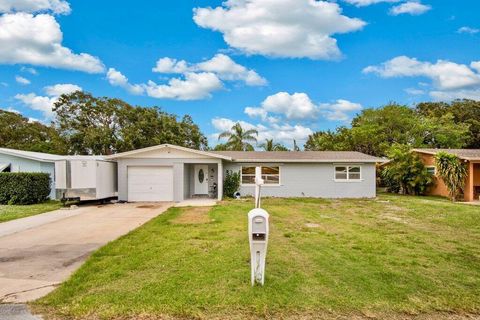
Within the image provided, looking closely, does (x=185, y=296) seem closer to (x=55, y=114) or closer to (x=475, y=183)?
(x=475, y=183)

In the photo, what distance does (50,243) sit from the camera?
26.7 ft

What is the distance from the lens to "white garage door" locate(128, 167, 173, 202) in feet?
59.5

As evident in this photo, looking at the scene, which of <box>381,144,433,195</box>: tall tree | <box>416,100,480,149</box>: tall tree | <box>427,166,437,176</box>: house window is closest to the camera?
<box>381,144,433,195</box>: tall tree

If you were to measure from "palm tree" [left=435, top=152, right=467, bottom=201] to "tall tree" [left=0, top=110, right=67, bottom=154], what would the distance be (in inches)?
1194

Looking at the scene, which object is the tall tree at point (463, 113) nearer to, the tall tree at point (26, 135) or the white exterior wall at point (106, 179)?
the white exterior wall at point (106, 179)

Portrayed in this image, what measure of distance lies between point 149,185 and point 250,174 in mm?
5548

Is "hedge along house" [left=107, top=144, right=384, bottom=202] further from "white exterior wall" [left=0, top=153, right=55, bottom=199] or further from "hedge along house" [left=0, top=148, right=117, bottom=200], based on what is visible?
"white exterior wall" [left=0, top=153, right=55, bottom=199]

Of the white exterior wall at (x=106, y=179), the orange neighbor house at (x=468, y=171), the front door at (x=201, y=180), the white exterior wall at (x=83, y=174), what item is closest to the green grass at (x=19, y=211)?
the white exterior wall at (x=83, y=174)

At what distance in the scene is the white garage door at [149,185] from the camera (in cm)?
1814

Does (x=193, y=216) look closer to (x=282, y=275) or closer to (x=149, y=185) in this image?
(x=149, y=185)

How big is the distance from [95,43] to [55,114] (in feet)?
57.4

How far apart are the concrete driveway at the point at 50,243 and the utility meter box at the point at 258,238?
115 inches

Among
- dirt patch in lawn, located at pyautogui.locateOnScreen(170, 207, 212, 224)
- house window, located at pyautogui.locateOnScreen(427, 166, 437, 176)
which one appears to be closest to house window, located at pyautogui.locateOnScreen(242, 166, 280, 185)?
dirt patch in lawn, located at pyautogui.locateOnScreen(170, 207, 212, 224)

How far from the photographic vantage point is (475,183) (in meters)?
19.8
